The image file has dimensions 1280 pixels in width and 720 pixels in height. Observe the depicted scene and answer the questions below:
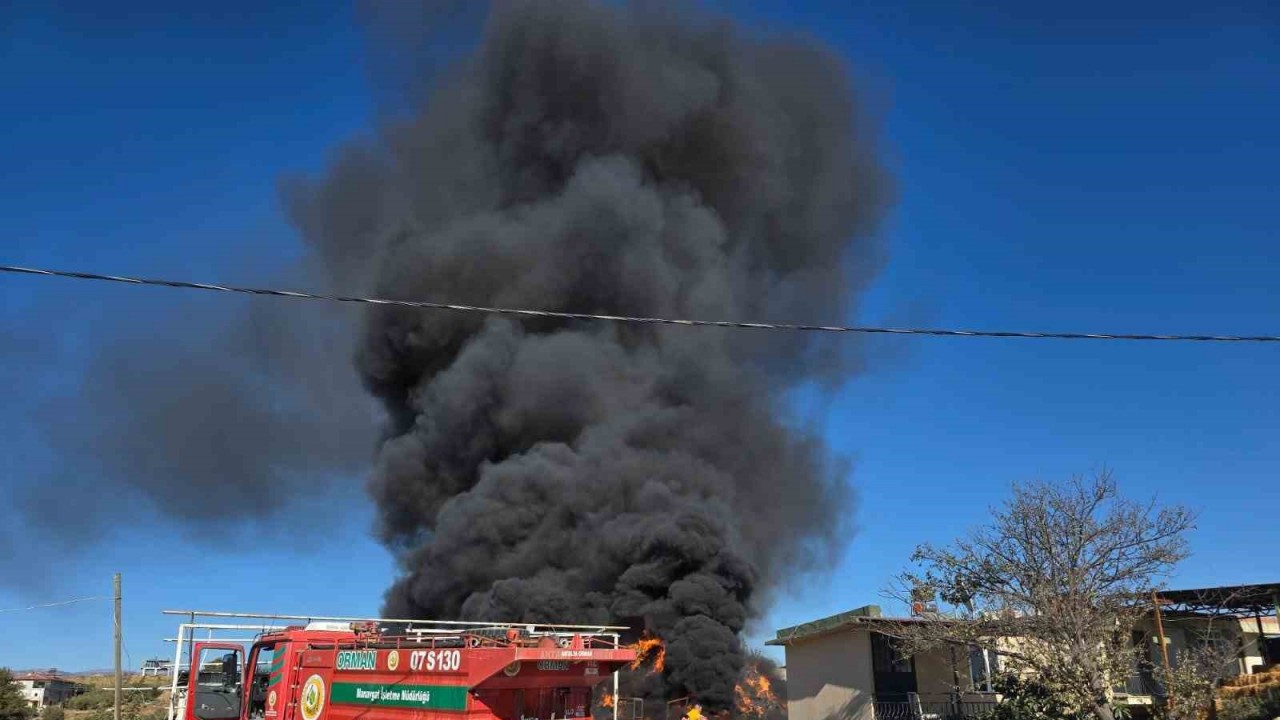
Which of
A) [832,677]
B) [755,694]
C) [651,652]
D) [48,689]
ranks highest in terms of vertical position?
[48,689]

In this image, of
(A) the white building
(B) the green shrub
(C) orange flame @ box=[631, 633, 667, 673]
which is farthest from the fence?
(A) the white building

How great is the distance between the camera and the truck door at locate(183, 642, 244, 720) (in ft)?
38.8

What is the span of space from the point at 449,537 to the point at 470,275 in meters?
9.78

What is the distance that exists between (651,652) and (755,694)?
9059mm

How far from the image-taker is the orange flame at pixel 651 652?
1795 centimetres

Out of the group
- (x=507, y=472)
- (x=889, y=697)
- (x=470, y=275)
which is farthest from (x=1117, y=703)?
(x=470, y=275)

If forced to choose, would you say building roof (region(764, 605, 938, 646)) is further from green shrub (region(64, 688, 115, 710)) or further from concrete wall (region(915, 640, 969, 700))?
green shrub (region(64, 688, 115, 710))

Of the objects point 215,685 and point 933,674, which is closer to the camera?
point 215,685

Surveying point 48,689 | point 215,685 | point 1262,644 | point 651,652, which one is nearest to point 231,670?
point 215,685

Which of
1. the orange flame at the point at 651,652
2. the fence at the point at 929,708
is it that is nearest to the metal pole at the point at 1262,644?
the fence at the point at 929,708

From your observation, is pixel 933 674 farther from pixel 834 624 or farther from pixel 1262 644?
pixel 1262 644

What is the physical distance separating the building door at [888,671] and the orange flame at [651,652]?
5.15 metres

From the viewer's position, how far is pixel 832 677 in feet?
70.7

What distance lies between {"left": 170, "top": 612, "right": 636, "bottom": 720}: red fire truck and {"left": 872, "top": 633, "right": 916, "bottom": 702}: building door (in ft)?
36.4
